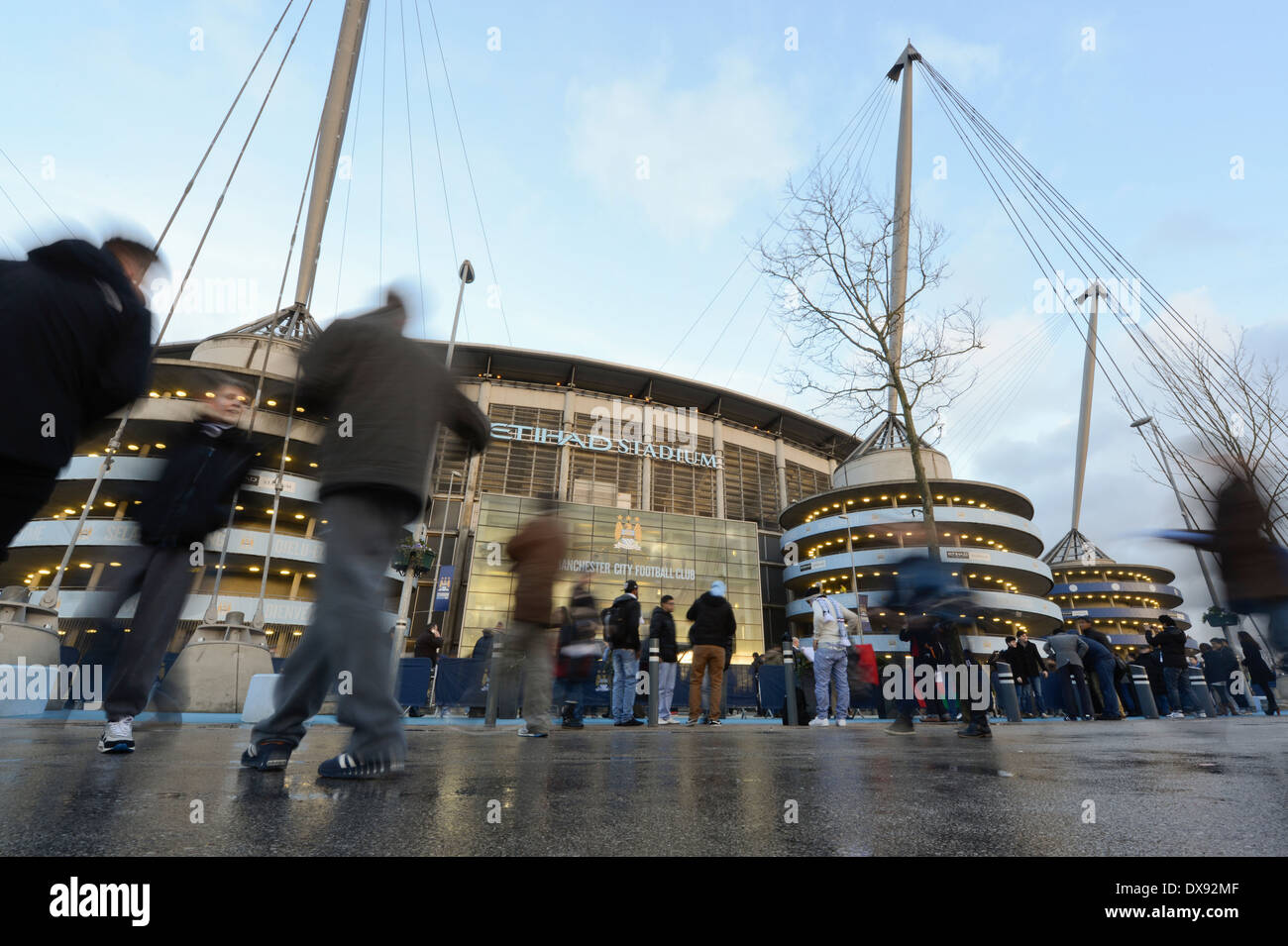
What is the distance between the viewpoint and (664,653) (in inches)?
394

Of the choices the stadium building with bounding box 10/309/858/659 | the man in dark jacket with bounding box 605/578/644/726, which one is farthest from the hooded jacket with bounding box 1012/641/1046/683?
the stadium building with bounding box 10/309/858/659

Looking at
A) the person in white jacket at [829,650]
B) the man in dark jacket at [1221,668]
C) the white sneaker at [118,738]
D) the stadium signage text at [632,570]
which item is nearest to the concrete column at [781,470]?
the stadium signage text at [632,570]

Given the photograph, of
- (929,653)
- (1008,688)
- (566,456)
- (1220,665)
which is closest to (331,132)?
(566,456)

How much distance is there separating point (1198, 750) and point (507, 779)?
15.4 feet

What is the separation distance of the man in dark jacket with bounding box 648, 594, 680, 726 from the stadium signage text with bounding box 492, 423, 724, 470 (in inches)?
1302

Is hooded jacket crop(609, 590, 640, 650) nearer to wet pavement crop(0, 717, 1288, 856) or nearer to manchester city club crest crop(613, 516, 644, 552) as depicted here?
Result: wet pavement crop(0, 717, 1288, 856)

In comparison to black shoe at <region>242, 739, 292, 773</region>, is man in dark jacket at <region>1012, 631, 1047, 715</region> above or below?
above

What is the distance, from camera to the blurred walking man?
19.4 feet

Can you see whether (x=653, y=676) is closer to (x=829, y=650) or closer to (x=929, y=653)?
(x=829, y=650)

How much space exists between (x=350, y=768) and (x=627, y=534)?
3664cm
